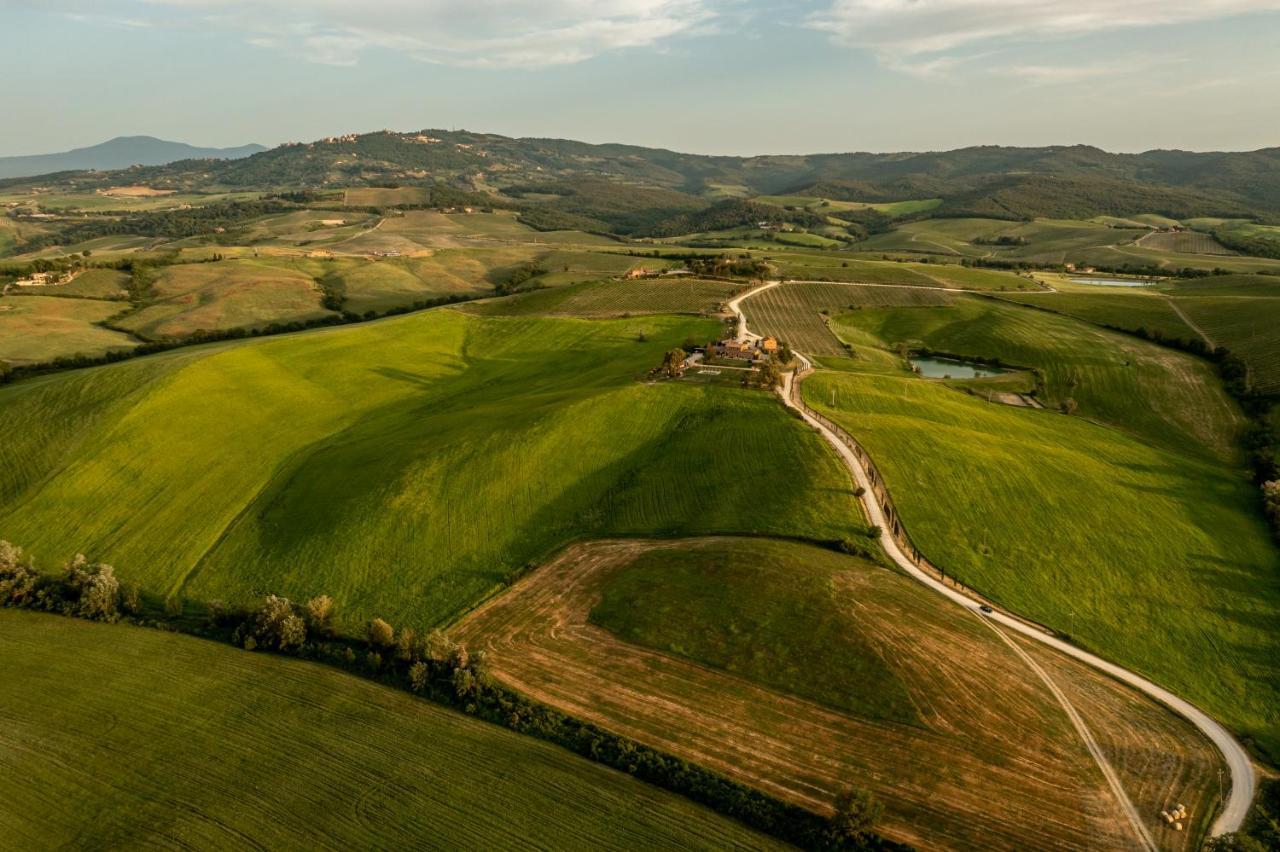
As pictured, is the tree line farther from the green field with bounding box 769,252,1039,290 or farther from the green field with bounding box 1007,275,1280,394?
the green field with bounding box 769,252,1039,290

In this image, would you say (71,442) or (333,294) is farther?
(333,294)

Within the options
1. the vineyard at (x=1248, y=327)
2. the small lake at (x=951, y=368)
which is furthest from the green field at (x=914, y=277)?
the small lake at (x=951, y=368)

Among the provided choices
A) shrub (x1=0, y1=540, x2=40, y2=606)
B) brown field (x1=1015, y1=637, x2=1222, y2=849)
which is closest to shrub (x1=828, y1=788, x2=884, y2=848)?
brown field (x1=1015, y1=637, x2=1222, y2=849)

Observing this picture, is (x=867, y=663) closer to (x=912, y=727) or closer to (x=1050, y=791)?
(x=912, y=727)

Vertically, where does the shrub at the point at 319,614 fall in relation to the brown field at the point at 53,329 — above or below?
below

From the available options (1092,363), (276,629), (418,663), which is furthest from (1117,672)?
(1092,363)

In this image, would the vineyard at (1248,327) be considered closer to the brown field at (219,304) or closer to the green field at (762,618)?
the green field at (762,618)

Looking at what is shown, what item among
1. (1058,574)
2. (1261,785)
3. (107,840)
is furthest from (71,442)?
(1261,785)
